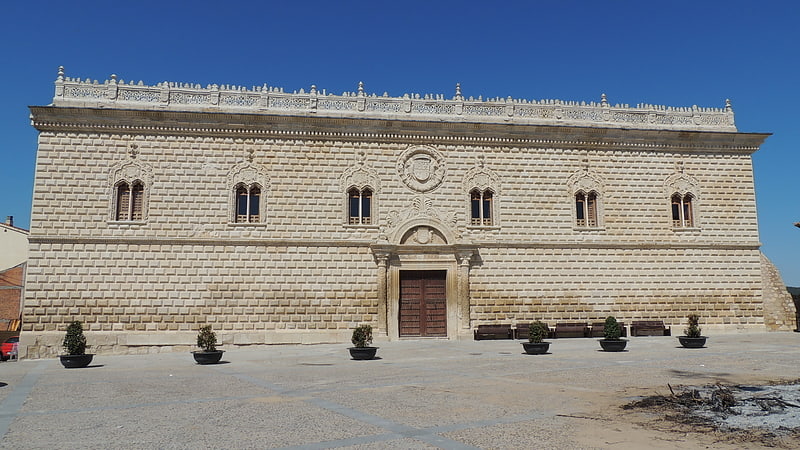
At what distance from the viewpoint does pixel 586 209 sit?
21.5m

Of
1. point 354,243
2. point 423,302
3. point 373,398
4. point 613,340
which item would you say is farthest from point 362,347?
point 613,340

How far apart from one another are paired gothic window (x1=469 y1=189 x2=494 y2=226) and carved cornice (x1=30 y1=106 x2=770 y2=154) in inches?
71.3

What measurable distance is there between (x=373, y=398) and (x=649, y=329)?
14808 mm

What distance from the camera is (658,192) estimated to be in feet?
71.7

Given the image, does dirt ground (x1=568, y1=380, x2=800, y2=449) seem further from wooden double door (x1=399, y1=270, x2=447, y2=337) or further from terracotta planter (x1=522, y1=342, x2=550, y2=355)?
wooden double door (x1=399, y1=270, x2=447, y2=337)

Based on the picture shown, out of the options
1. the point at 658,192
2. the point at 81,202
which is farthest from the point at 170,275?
the point at 658,192

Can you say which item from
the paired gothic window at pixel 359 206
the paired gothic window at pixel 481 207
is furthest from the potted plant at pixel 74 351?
the paired gothic window at pixel 481 207

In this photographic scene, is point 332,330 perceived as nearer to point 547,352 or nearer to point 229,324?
point 229,324

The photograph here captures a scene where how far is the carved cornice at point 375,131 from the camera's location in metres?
19.3

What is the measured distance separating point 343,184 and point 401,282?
3896 mm

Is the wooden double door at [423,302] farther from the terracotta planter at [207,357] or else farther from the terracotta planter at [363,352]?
the terracotta planter at [207,357]

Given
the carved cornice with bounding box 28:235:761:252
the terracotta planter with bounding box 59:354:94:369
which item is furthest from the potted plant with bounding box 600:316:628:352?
the terracotta planter with bounding box 59:354:94:369

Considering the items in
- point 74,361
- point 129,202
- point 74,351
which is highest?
point 129,202

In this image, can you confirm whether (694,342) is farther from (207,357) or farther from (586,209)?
(207,357)
